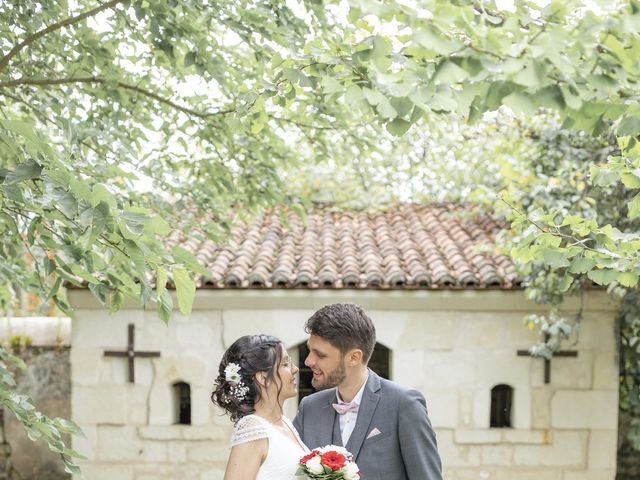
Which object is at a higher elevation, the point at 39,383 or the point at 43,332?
the point at 43,332

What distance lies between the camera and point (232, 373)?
271 cm

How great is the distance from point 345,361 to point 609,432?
539 cm

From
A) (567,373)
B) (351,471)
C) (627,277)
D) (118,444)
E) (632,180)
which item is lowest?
(118,444)

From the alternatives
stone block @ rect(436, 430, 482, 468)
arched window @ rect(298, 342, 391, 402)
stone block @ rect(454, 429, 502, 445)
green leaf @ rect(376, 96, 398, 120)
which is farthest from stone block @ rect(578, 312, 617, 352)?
green leaf @ rect(376, 96, 398, 120)

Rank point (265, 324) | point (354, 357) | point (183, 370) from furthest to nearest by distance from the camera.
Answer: point (183, 370) → point (265, 324) → point (354, 357)

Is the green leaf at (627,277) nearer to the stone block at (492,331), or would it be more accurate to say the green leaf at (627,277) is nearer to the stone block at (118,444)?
the stone block at (492,331)

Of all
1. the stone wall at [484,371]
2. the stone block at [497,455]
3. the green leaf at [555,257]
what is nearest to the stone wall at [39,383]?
the stone wall at [484,371]

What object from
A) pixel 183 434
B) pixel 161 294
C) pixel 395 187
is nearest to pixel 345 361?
pixel 161 294

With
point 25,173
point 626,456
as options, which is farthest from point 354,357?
point 626,456

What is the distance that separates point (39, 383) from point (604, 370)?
585 centimetres

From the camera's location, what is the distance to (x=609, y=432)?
7.11m

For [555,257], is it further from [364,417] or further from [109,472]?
[109,472]

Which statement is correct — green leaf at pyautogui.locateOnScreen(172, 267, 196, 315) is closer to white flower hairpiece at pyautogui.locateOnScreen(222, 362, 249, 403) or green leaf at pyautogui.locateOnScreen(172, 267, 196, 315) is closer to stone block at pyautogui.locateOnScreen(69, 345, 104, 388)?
white flower hairpiece at pyautogui.locateOnScreen(222, 362, 249, 403)

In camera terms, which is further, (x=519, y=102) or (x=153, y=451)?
(x=153, y=451)
